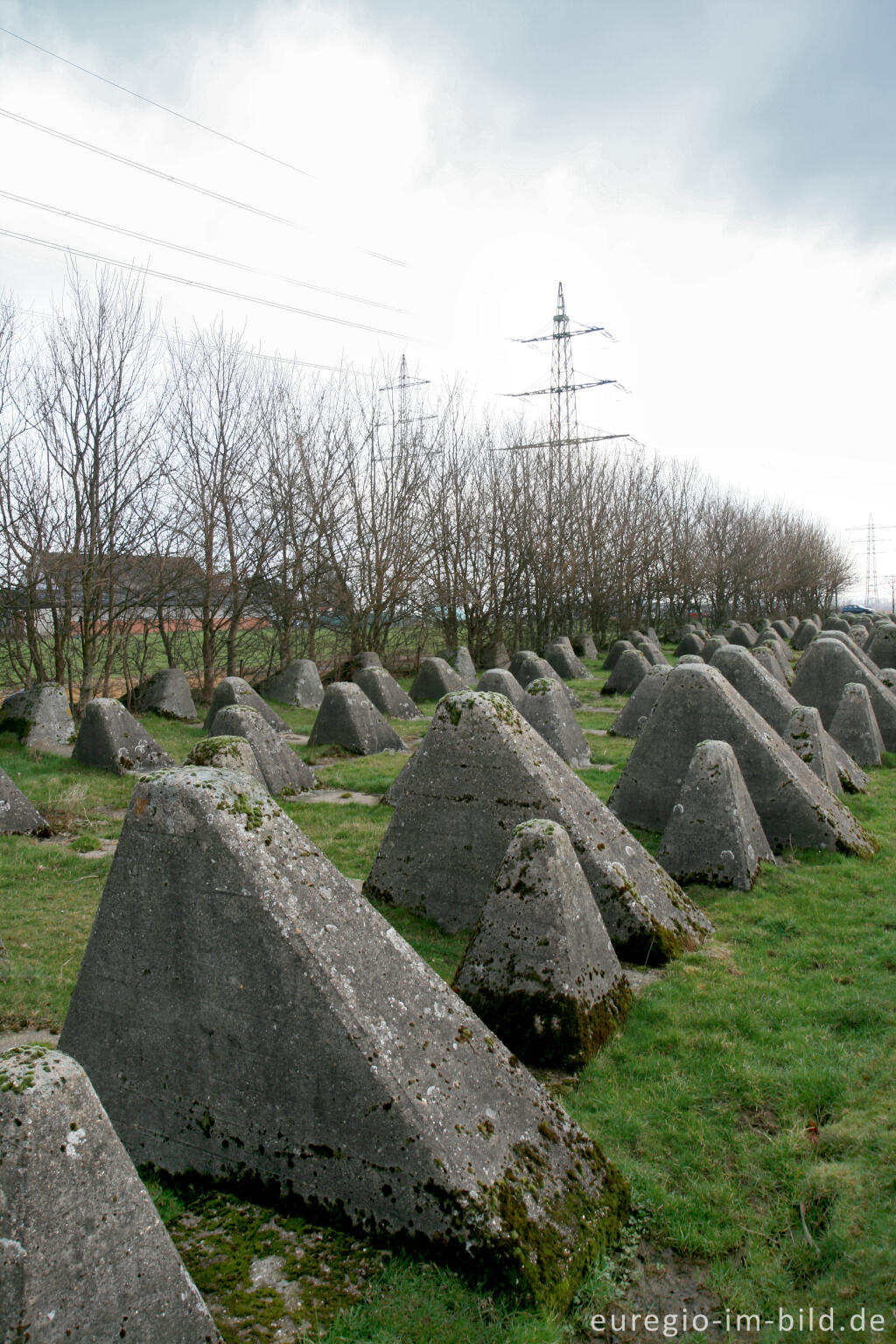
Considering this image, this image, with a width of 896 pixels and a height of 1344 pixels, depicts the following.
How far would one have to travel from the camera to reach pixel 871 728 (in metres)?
11.9

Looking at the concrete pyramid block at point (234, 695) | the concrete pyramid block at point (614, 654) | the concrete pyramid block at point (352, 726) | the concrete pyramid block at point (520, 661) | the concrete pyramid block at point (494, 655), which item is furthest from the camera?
the concrete pyramid block at point (494, 655)

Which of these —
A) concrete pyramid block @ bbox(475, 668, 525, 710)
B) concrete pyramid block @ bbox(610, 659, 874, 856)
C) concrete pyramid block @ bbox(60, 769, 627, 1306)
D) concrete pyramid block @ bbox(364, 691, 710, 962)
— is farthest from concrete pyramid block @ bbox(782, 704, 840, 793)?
concrete pyramid block @ bbox(60, 769, 627, 1306)

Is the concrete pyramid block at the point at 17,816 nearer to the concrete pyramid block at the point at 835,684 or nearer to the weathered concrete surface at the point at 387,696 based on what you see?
the weathered concrete surface at the point at 387,696

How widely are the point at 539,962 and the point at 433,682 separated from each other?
1423 cm

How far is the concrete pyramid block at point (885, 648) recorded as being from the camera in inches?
750

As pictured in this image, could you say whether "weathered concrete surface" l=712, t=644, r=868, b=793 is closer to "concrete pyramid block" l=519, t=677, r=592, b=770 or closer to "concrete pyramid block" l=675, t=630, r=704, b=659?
"concrete pyramid block" l=519, t=677, r=592, b=770

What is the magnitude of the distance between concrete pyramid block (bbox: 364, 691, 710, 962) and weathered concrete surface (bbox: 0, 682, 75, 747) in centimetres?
864

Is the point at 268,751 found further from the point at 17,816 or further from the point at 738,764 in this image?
the point at 738,764

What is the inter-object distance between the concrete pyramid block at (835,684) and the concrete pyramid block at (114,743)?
961cm

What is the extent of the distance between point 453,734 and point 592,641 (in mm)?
25618

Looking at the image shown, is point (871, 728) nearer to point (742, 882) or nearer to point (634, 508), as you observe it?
point (742, 882)

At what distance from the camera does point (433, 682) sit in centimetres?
1841

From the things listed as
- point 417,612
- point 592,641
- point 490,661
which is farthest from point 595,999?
point 592,641

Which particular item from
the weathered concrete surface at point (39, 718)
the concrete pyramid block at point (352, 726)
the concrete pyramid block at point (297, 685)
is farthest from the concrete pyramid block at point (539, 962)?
the concrete pyramid block at point (297, 685)
